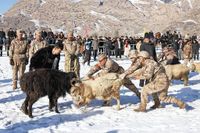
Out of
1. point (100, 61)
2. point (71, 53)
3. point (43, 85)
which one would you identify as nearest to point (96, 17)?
point (71, 53)

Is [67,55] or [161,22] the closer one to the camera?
[67,55]

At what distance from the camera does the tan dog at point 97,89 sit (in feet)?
34.5

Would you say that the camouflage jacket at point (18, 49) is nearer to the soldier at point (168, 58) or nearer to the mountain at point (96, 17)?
the soldier at point (168, 58)

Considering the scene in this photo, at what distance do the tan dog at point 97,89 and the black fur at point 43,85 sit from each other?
1.17 ft

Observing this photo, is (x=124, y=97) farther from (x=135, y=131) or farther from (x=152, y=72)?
(x=135, y=131)

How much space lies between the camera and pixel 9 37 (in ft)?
98.6

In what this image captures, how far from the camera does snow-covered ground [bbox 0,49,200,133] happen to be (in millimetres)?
8797

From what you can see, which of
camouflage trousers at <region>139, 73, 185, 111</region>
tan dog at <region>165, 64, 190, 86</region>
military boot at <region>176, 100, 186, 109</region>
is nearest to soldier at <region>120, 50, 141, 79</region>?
camouflage trousers at <region>139, 73, 185, 111</region>

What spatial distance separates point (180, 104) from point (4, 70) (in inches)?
466

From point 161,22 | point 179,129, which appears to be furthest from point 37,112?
point 161,22

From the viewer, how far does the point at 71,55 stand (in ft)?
43.0

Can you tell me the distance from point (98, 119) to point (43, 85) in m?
1.43

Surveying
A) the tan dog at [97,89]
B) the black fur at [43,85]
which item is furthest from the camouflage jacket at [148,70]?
the black fur at [43,85]

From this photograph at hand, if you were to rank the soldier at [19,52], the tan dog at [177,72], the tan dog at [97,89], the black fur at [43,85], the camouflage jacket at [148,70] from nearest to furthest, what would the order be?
the black fur at [43,85] → the camouflage jacket at [148,70] → the tan dog at [97,89] → the soldier at [19,52] → the tan dog at [177,72]
